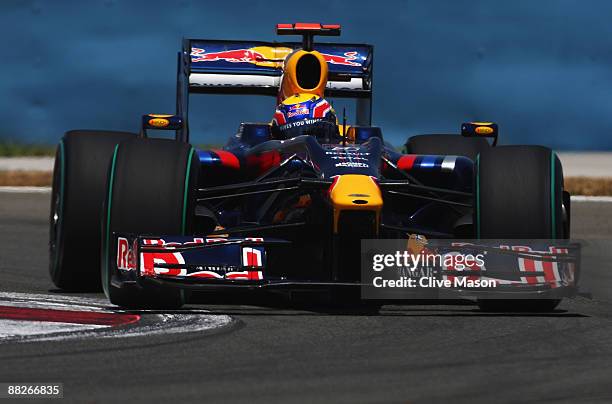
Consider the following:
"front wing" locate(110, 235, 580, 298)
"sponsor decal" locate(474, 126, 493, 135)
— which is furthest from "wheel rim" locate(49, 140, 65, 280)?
"sponsor decal" locate(474, 126, 493, 135)

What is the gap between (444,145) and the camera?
1312 cm

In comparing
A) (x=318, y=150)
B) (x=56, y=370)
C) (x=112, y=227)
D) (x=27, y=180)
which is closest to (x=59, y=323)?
(x=112, y=227)

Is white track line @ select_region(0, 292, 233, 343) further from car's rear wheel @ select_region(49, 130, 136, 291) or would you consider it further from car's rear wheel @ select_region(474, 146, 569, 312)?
car's rear wheel @ select_region(474, 146, 569, 312)

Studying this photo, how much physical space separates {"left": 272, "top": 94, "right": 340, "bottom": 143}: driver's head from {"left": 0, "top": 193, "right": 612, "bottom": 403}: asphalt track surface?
1865 millimetres

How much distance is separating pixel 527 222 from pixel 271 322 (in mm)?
1765

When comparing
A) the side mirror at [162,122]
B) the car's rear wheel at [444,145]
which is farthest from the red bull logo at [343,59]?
the side mirror at [162,122]

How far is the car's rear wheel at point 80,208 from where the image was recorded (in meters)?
10.4

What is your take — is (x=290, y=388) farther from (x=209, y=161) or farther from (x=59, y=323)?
(x=209, y=161)

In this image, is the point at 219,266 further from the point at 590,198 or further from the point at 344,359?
the point at 590,198

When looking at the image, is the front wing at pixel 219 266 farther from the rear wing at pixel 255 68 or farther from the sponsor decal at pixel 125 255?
the rear wing at pixel 255 68

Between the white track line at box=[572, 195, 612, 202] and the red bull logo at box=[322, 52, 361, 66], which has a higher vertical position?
the red bull logo at box=[322, 52, 361, 66]

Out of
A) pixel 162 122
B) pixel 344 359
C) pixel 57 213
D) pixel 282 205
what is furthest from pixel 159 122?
pixel 344 359

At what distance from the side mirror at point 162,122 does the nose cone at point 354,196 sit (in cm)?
203

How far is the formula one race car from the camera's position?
8.98m
